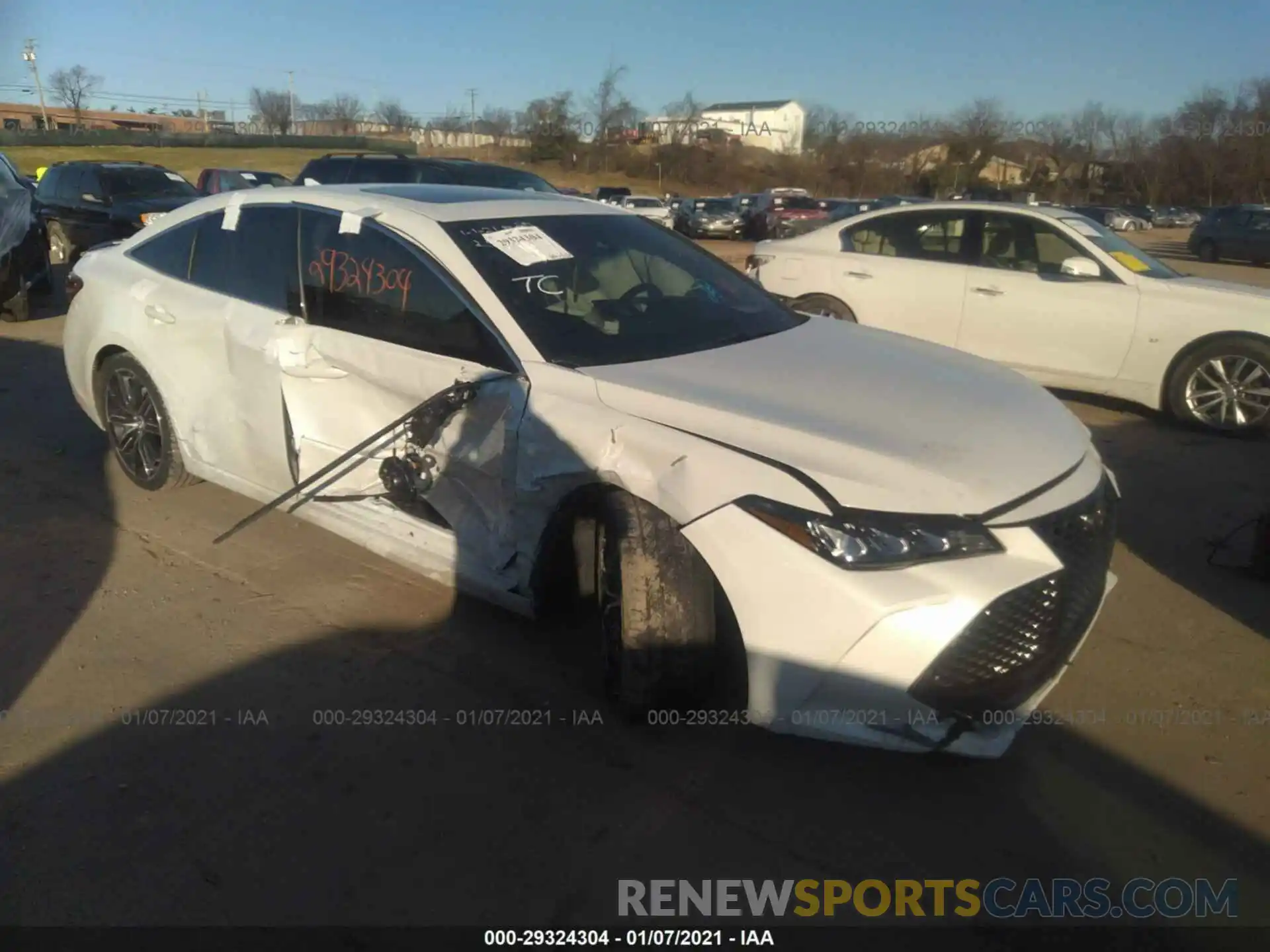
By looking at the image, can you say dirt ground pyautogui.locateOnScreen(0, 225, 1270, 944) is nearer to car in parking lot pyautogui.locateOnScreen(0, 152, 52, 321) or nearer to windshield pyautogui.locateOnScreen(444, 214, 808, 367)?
windshield pyautogui.locateOnScreen(444, 214, 808, 367)

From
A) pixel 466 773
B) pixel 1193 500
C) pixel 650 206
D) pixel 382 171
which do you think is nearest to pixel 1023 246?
pixel 1193 500

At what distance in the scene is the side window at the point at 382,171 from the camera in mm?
11896

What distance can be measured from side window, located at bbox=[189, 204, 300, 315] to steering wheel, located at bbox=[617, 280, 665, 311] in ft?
4.50

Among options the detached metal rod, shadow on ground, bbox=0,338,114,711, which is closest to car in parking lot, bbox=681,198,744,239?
shadow on ground, bbox=0,338,114,711

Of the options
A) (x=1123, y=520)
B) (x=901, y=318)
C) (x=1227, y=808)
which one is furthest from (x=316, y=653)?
(x=901, y=318)

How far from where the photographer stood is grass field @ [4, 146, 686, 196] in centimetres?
4688

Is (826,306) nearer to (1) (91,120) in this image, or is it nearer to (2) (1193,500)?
(2) (1193,500)

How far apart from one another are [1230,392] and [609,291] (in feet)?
16.5

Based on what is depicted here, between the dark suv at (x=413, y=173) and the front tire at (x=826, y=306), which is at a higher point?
the dark suv at (x=413, y=173)

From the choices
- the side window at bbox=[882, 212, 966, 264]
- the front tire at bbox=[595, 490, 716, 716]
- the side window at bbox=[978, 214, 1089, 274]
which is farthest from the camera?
the side window at bbox=[882, 212, 966, 264]

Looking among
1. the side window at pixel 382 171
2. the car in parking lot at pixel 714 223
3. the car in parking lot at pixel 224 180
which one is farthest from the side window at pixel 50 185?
the car in parking lot at pixel 714 223

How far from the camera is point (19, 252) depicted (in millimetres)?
10578

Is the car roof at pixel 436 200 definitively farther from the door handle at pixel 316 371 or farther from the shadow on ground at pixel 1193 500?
the shadow on ground at pixel 1193 500

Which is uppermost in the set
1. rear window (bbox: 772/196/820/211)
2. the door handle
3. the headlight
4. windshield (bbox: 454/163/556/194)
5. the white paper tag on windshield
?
windshield (bbox: 454/163/556/194)
